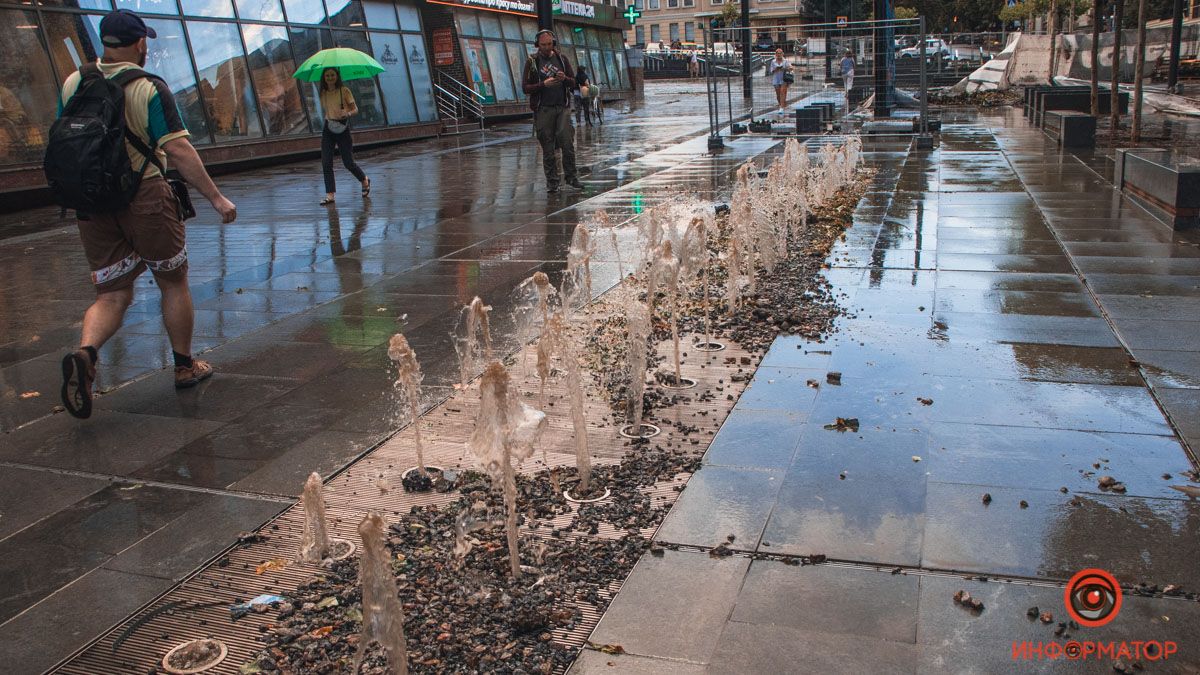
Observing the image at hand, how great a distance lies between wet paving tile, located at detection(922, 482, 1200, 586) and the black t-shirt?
9.32 m

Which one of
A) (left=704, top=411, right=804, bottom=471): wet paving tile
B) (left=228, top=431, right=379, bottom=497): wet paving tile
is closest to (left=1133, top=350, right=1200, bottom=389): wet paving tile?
(left=704, top=411, right=804, bottom=471): wet paving tile

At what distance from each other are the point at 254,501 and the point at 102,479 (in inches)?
32.1

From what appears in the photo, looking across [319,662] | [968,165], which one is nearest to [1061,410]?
[319,662]

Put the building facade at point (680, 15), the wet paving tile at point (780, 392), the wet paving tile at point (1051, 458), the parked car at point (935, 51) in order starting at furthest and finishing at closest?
1. the building facade at point (680, 15)
2. the parked car at point (935, 51)
3. the wet paving tile at point (780, 392)
4. the wet paving tile at point (1051, 458)

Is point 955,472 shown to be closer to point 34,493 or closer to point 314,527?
point 314,527

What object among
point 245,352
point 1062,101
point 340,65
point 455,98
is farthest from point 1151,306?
point 455,98

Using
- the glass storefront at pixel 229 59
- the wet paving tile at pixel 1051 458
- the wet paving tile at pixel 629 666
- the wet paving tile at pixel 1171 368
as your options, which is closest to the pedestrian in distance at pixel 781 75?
the glass storefront at pixel 229 59

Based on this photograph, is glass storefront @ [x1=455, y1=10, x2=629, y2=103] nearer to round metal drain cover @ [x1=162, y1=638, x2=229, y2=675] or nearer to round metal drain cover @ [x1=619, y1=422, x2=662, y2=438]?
round metal drain cover @ [x1=619, y1=422, x2=662, y2=438]

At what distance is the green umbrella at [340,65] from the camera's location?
13461 mm

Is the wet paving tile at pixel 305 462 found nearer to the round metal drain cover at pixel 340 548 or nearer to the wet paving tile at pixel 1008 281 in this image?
the round metal drain cover at pixel 340 548

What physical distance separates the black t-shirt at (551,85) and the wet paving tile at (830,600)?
9719mm

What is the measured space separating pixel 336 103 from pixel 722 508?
1038 centimetres

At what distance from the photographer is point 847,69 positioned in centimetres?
2264

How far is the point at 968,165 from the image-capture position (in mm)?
14070
